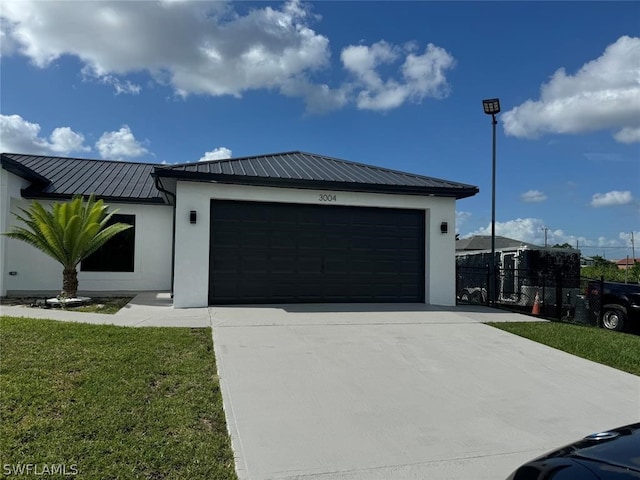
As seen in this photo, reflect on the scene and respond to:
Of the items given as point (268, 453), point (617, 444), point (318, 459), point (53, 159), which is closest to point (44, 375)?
point (268, 453)

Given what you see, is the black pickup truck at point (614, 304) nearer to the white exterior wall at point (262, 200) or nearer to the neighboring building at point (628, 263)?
the white exterior wall at point (262, 200)

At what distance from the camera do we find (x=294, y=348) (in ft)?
23.0

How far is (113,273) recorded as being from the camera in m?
14.7

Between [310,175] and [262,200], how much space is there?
1476mm

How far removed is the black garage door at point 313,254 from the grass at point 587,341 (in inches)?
130

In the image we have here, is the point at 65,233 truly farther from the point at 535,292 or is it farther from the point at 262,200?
the point at 535,292

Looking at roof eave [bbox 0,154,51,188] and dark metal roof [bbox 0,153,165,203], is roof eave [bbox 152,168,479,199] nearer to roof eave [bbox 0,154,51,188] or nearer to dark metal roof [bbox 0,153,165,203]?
dark metal roof [bbox 0,153,165,203]

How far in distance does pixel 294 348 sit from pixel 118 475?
3.91m

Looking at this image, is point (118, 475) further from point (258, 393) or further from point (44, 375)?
point (44, 375)

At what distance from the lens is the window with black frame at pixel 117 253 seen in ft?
47.9

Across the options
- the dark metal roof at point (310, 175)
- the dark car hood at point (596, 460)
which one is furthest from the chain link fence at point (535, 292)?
the dark car hood at point (596, 460)

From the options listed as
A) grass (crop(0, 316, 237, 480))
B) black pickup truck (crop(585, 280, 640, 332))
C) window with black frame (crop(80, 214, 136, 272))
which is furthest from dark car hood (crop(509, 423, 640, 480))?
window with black frame (crop(80, 214, 136, 272))

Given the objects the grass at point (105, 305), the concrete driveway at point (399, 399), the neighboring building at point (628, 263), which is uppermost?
the neighboring building at point (628, 263)

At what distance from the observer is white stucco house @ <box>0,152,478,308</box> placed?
10.7 m
